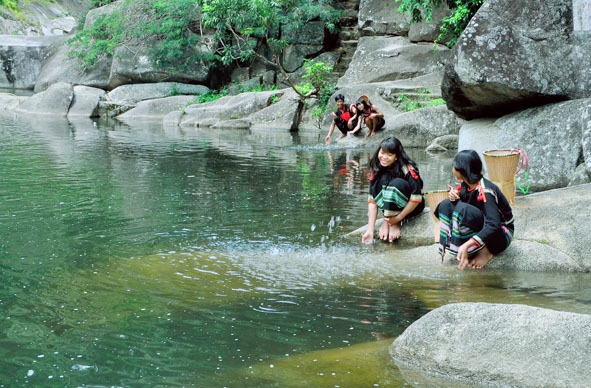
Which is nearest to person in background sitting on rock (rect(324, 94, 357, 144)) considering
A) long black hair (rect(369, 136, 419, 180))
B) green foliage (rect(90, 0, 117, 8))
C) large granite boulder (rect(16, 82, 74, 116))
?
long black hair (rect(369, 136, 419, 180))

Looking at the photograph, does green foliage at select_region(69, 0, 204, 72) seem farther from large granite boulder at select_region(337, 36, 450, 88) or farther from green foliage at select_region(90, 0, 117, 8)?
large granite boulder at select_region(337, 36, 450, 88)

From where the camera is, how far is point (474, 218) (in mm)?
5699

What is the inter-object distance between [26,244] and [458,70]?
18.1ft

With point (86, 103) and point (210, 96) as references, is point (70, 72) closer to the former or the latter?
point (86, 103)

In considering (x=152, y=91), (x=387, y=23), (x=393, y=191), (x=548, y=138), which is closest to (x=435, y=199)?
(x=393, y=191)

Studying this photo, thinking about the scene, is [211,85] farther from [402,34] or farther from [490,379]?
[490,379]

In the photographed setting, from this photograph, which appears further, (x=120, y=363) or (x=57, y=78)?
(x=57, y=78)

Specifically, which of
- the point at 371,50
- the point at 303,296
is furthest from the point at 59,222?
the point at 371,50

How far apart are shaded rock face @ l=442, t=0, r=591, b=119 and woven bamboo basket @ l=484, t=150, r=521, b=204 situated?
2722mm

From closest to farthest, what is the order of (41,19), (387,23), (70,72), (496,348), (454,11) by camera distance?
1. (496,348)
2. (454,11)
3. (387,23)
4. (70,72)
5. (41,19)

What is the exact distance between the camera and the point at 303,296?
5293 millimetres

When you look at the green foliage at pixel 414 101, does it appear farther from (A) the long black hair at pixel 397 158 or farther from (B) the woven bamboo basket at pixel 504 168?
(B) the woven bamboo basket at pixel 504 168

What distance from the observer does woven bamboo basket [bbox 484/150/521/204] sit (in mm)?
6121

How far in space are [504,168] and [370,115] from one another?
10.6m
